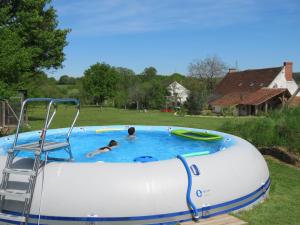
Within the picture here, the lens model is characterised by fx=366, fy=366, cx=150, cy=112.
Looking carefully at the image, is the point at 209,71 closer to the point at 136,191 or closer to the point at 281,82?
the point at 281,82

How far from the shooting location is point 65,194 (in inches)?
227

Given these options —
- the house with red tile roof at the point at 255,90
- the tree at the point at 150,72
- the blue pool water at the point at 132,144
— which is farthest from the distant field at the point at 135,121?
the tree at the point at 150,72

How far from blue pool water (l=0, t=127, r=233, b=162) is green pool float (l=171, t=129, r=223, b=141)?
0.48ft

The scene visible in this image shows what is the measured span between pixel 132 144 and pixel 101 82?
53.3 m

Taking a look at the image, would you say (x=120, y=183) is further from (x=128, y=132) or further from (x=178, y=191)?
(x=128, y=132)

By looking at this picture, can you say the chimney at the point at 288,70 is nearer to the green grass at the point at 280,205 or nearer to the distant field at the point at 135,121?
the distant field at the point at 135,121

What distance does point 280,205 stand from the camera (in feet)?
24.4

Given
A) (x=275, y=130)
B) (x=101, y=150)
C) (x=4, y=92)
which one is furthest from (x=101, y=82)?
(x=101, y=150)

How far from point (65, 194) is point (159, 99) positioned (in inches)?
2215

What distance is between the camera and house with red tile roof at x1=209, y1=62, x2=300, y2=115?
47.8 m

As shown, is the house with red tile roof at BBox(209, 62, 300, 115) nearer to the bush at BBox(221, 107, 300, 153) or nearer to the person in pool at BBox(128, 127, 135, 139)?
the bush at BBox(221, 107, 300, 153)

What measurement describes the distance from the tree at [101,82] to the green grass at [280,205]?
57.2 metres

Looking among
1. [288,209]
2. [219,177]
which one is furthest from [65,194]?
[288,209]

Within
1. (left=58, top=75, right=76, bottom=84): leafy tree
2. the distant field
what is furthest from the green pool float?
(left=58, top=75, right=76, bottom=84): leafy tree
